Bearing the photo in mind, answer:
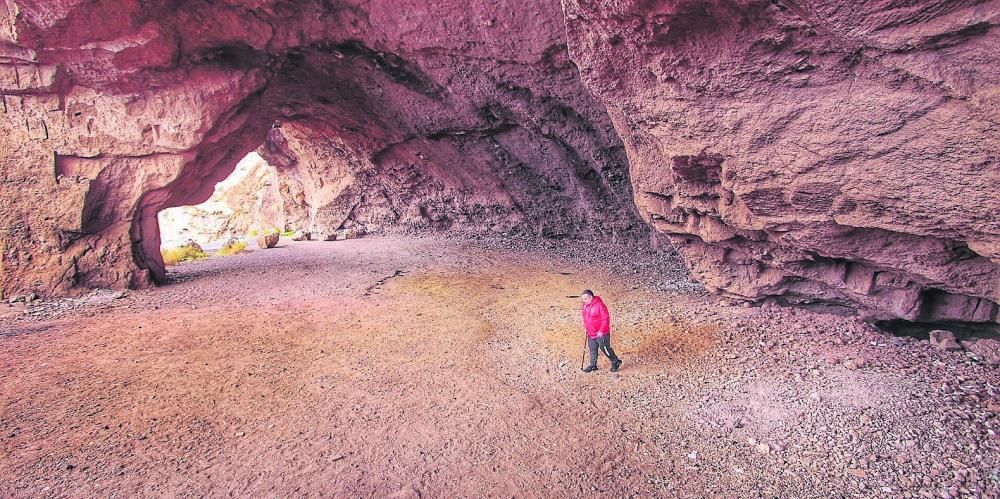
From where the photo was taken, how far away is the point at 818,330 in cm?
649

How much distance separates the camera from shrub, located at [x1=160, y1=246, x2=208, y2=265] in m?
13.8

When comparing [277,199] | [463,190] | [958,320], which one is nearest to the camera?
[958,320]

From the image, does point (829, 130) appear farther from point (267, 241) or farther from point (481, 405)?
point (267, 241)

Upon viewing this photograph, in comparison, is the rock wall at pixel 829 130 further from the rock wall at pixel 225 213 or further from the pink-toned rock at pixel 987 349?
the rock wall at pixel 225 213

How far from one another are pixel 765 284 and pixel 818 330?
1066mm

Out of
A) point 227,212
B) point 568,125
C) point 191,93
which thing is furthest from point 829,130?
point 227,212

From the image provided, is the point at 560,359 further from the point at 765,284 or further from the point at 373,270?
the point at 373,270

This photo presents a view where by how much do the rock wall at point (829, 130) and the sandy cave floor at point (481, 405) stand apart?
0.87 meters

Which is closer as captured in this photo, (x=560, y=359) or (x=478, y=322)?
(x=560, y=359)

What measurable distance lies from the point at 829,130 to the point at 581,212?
31.4ft

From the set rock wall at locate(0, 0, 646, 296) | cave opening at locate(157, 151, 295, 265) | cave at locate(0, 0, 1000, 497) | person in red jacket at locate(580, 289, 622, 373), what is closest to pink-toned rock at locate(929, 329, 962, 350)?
cave at locate(0, 0, 1000, 497)

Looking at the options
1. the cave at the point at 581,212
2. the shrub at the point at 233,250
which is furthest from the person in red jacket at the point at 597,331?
the shrub at the point at 233,250

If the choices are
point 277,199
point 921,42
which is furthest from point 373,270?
point 277,199

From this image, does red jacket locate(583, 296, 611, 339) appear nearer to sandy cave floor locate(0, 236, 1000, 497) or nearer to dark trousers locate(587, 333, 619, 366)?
dark trousers locate(587, 333, 619, 366)
